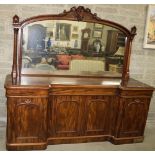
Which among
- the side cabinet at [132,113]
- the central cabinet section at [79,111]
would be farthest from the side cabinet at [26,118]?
the side cabinet at [132,113]

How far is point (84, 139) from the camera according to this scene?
257 centimetres

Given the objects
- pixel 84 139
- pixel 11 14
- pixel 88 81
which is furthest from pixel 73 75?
pixel 11 14

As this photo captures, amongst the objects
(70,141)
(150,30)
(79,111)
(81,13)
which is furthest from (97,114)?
(150,30)

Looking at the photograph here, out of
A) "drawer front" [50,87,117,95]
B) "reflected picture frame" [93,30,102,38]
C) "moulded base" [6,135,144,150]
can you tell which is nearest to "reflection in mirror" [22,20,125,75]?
"reflected picture frame" [93,30,102,38]

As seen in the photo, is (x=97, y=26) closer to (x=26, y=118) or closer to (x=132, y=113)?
(x=132, y=113)

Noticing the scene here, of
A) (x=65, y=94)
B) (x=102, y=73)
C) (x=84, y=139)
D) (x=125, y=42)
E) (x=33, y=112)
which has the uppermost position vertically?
(x=125, y=42)

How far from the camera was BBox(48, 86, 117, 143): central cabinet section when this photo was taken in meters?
2.37

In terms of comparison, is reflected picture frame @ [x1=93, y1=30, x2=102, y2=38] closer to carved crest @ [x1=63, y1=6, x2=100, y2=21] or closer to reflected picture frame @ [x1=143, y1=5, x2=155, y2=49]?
carved crest @ [x1=63, y1=6, x2=100, y2=21]

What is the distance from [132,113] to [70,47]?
1058 millimetres

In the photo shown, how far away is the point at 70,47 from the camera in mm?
2605

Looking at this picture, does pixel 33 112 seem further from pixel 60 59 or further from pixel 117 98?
pixel 117 98

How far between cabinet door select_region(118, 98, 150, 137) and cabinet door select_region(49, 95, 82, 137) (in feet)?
1.66

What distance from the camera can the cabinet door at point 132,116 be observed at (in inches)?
99.3

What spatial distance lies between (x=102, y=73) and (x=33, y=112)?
3.34ft
